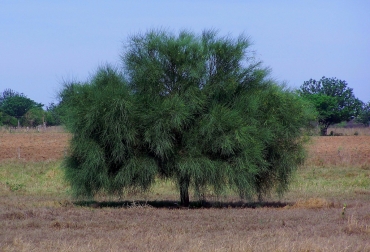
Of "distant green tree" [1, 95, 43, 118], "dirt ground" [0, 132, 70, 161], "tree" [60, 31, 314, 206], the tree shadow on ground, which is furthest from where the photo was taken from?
"distant green tree" [1, 95, 43, 118]

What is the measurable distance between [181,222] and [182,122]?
15.3 ft

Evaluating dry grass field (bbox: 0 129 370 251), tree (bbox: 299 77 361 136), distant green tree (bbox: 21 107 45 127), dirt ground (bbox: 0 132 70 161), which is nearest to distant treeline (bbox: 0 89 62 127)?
distant green tree (bbox: 21 107 45 127)

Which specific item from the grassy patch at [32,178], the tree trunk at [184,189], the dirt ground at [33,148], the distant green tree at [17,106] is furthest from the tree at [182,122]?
the distant green tree at [17,106]

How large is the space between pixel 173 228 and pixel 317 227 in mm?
3635

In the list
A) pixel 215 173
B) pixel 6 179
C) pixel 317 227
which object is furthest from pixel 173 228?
pixel 6 179

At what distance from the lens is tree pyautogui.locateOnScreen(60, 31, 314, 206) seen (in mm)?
18609

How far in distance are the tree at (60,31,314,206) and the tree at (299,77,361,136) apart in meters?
57.0

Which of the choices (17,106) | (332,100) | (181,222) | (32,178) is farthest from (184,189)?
(17,106)

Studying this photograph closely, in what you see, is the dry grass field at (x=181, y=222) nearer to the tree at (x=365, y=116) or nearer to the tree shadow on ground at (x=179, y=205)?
the tree shadow on ground at (x=179, y=205)

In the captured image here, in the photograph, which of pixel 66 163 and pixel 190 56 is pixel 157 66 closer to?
pixel 190 56

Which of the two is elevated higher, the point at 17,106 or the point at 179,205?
the point at 17,106

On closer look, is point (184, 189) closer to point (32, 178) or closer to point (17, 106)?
point (32, 178)

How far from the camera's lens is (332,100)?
81625mm

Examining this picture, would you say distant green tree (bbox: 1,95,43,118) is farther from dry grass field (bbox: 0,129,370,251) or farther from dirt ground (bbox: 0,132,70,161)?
dry grass field (bbox: 0,129,370,251)
